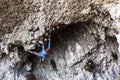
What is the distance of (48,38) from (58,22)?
2.90 feet

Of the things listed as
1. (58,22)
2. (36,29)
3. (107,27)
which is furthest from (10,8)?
(107,27)

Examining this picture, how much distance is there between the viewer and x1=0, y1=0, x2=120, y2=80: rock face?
7.39m

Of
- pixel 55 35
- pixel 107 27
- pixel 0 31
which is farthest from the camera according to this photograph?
pixel 55 35

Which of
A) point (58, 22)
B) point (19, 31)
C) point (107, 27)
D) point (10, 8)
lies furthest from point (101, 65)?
point (10, 8)

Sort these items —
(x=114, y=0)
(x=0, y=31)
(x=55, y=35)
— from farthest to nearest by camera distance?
(x=55, y=35) → (x=0, y=31) → (x=114, y=0)

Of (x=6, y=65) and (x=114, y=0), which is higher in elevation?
(x=114, y=0)

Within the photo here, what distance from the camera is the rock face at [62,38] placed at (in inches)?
291

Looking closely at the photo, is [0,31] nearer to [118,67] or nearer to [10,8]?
[10,8]

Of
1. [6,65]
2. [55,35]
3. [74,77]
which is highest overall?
[55,35]

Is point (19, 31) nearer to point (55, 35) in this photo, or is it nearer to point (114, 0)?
point (55, 35)

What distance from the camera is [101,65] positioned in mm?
8445

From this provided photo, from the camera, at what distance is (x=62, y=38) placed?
8844 mm

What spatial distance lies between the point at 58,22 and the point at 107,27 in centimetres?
142

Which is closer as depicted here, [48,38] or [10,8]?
[10,8]
